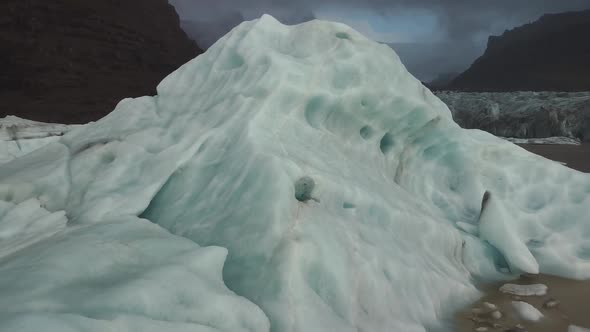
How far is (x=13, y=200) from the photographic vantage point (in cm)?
322

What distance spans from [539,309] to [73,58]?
137ft

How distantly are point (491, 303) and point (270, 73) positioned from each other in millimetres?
2376

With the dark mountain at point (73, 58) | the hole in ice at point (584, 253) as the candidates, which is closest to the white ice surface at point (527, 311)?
the hole in ice at point (584, 253)

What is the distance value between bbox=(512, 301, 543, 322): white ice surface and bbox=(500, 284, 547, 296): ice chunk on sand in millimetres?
250

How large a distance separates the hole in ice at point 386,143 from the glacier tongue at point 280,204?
0.03 meters

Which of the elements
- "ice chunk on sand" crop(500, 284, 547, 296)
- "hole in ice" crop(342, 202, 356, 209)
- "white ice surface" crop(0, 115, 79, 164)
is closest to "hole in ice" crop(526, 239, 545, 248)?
"ice chunk on sand" crop(500, 284, 547, 296)

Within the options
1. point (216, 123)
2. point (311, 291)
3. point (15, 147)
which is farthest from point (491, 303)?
point (15, 147)

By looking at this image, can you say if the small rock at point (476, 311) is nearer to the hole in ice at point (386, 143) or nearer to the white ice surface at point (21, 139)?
the hole in ice at point (386, 143)

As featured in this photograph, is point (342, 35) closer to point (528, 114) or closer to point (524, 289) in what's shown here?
point (524, 289)

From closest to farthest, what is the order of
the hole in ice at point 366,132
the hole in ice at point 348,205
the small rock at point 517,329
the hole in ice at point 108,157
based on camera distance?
the small rock at point 517,329
the hole in ice at point 348,205
the hole in ice at point 108,157
the hole in ice at point 366,132

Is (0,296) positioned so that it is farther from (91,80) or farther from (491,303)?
(91,80)

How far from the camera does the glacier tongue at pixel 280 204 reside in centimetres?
181

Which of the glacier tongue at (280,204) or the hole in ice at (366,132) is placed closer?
the glacier tongue at (280,204)

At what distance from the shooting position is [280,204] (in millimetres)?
2455
